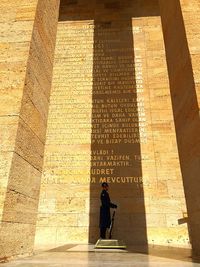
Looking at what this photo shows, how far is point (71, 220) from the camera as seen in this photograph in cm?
986

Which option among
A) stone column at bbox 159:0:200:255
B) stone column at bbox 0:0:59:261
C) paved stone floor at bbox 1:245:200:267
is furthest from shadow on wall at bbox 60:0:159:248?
stone column at bbox 0:0:59:261

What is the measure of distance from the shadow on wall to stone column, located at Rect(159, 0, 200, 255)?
13.4 ft

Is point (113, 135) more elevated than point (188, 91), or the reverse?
point (113, 135)

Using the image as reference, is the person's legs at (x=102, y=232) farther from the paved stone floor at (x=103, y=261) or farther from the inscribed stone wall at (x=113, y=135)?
the paved stone floor at (x=103, y=261)

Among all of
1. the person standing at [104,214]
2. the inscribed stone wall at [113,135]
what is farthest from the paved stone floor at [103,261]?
the inscribed stone wall at [113,135]

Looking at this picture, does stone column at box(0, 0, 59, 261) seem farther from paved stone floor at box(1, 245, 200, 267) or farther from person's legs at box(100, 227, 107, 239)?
person's legs at box(100, 227, 107, 239)

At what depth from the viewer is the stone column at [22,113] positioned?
4453mm

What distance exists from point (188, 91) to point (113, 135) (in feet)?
19.1

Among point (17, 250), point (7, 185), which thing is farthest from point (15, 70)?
point (17, 250)

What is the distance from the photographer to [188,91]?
5.86 metres

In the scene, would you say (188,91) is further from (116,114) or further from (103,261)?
(116,114)

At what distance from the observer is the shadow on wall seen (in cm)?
991

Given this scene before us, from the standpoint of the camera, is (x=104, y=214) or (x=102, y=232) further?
(x=104, y=214)

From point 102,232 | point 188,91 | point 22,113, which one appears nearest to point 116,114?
point 102,232
